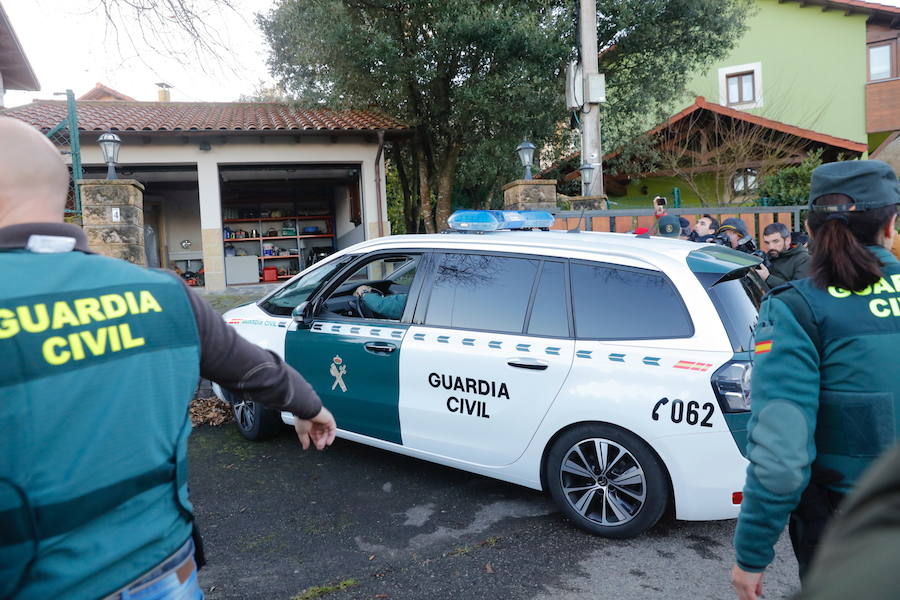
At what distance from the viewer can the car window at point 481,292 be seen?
12.0ft

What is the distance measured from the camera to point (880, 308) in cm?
151

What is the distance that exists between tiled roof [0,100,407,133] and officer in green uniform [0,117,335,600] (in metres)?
11.6

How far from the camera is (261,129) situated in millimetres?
12164

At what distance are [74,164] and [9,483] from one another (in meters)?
9.44

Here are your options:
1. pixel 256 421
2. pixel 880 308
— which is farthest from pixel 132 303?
pixel 256 421

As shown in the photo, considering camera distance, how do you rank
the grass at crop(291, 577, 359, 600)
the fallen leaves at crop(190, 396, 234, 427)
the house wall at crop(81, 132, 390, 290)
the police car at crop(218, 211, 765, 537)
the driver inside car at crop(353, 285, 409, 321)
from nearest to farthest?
1. the grass at crop(291, 577, 359, 600)
2. the police car at crop(218, 211, 765, 537)
3. the driver inside car at crop(353, 285, 409, 321)
4. the fallen leaves at crop(190, 396, 234, 427)
5. the house wall at crop(81, 132, 390, 290)

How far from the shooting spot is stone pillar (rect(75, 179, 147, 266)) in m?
8.62

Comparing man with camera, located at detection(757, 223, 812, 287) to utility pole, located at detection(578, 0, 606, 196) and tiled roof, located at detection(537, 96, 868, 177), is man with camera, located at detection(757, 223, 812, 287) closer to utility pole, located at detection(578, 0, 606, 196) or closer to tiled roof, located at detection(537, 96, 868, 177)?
utility pole, located at detection(578, 0, 606, 196)

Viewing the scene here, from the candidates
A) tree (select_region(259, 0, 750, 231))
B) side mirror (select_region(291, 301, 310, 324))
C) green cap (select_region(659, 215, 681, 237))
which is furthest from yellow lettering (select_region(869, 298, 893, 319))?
tree (select_region(259, 0, 750, 231))

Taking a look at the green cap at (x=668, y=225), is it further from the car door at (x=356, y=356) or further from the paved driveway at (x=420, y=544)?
the paved driveway at (x=420, y=544)

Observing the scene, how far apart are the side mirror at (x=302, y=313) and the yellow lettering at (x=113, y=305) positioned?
10.3ft

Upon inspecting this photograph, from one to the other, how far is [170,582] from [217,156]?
12.3 m

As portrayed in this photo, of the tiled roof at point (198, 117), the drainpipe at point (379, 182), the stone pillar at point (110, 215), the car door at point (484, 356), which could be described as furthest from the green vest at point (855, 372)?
the drainpipe at point (379, 182)

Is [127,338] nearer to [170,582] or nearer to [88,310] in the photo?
[88,310]
